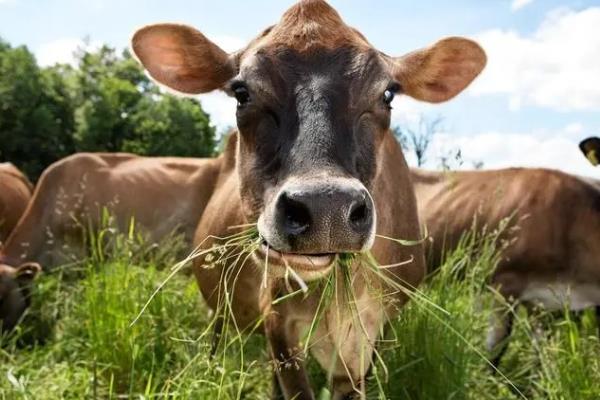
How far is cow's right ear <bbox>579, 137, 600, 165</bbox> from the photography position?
6.30 meters

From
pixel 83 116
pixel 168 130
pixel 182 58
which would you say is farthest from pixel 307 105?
pixel 168 130

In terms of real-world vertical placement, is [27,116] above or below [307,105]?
below

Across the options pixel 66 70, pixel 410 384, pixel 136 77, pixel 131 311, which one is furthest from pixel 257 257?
pixel 136 77

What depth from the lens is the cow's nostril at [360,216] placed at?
2.24 m

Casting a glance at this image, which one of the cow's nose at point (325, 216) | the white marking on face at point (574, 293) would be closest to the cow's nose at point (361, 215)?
the cow's nose at point (325, 216)

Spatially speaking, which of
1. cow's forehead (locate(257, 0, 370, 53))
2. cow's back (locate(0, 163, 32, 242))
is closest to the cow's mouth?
cow's forehead (locate(257, 0, 370, 53))

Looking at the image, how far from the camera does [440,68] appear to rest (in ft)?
12.0

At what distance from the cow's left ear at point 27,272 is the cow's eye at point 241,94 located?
4941 mm

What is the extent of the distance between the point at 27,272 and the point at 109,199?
3.17 meters

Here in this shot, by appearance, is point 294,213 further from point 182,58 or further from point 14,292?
point 14,292

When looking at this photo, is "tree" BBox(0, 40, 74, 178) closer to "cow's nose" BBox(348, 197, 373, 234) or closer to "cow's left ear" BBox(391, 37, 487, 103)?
"cow's left ear" BBox(391, 37, 487, 103)

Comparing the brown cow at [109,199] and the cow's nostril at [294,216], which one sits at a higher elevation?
the cow's nostril at [294,216]

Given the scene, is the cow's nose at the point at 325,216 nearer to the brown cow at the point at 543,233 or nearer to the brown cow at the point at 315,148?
the brown cow at the point at 315,148

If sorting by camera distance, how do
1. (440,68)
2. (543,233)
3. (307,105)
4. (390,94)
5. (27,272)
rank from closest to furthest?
(307,105) < (390,94) < (440,68) < (543,233) < (27,272)
